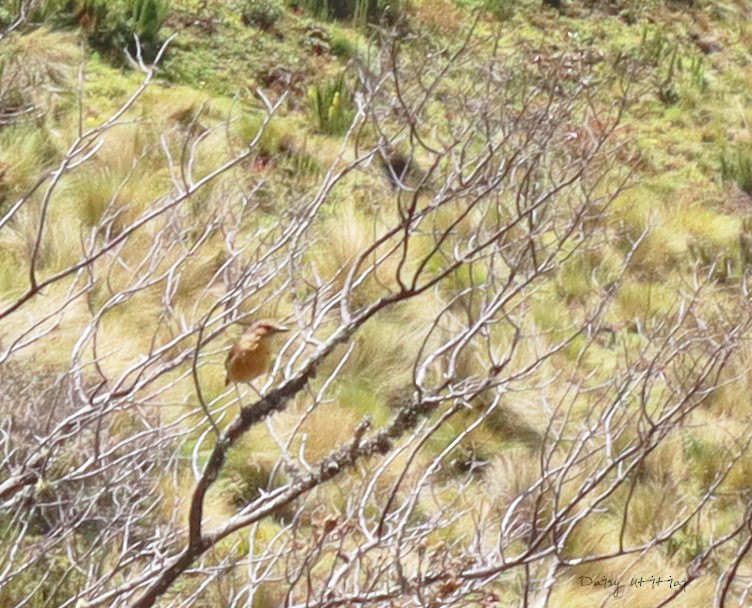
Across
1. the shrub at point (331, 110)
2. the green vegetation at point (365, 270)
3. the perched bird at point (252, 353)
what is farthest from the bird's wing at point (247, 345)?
the shrub at point (331, 110)

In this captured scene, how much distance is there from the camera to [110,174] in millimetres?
5602

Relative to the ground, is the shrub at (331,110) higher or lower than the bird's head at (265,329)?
lower

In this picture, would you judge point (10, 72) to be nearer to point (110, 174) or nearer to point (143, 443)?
point (110, 174)

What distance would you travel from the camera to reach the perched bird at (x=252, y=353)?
86.0 inches

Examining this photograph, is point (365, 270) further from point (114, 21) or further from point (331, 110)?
point (114, 21)

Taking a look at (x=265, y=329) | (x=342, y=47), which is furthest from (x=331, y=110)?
(x=265, y=329)

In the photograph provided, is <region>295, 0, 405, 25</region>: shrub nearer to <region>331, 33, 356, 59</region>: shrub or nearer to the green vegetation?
the green vegetation

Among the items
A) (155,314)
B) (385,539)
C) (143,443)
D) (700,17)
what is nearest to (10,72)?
(155,314)

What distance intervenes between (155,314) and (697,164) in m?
5.92

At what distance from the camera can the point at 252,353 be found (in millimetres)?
2188

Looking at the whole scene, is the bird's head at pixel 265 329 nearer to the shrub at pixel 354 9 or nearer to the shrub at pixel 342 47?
the shrub at pixel 342 47

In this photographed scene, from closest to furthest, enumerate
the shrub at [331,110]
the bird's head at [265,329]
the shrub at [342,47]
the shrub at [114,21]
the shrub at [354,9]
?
the bird's head at [265,329] < the shrub at [114,21] < the shrub at [331,110] < the shrub at [342,47] < the shrub at [354,9]

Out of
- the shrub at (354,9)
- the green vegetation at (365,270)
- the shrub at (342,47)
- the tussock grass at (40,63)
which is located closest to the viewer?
the green vegetation at (365,270)

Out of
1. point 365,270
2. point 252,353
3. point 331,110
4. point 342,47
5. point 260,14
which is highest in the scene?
point 252,353
